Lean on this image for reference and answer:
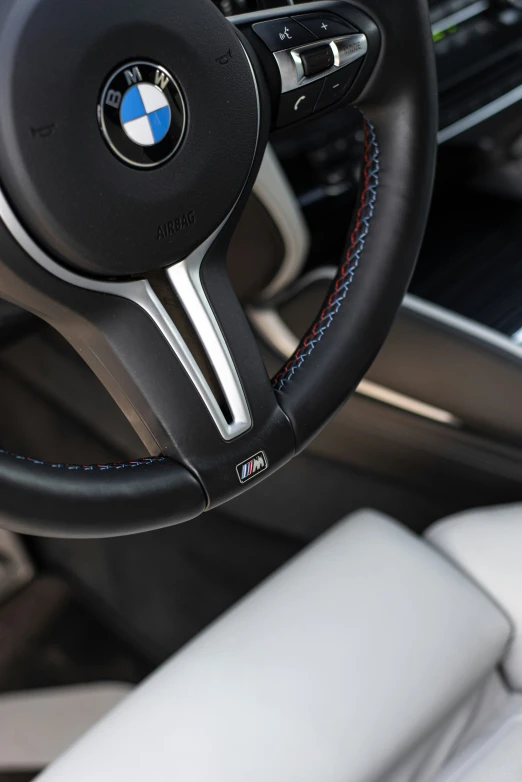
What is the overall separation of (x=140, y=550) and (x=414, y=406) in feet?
1.74

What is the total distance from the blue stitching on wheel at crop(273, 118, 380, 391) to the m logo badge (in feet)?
0.24

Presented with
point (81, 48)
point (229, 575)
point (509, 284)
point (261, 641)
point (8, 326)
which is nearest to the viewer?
point (81, 48)

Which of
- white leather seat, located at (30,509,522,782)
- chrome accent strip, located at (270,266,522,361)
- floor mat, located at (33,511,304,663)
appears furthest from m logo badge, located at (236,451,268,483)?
floor mat, located at (33,511,304,663)

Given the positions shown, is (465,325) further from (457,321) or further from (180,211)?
(180,211)

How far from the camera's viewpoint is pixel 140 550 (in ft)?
4.25

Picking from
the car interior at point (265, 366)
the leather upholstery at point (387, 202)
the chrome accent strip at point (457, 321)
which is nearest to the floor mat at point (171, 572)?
the car interior at point (265, 366)

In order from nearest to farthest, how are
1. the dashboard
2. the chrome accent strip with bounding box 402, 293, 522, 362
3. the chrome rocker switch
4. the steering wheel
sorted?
the steering wheel → the chrome rocker switch → the chrome accent strip with bounding box 402, 293, 522, 362 → the dashboard

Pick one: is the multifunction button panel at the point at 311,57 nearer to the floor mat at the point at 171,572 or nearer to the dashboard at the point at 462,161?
the dashboard at the point at 462,161

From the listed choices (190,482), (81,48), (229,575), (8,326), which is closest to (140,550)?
(229,575)

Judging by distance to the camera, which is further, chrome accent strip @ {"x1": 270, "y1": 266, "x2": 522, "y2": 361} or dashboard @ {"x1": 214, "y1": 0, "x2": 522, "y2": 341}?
dashboard @ {"x1": 214, "y1": 0, "x2": 522, "y2": 341}

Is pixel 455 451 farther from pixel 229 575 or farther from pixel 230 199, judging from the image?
pixel 230 199

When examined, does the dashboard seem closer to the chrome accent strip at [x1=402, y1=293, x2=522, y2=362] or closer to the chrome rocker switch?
the chrome accent strip at [x1=402, y1=293, x2=522, y2=362]

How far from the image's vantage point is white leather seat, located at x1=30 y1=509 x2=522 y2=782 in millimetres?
605

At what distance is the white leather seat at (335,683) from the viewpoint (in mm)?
605
